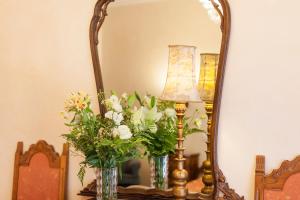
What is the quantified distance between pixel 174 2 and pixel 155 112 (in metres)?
0.61

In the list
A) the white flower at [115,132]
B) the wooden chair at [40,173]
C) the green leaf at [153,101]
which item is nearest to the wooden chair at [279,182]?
the green leaf at [153,101]

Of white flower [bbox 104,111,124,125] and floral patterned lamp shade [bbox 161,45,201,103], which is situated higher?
floral patterned lamp shade [bbox 161,45,201,103]

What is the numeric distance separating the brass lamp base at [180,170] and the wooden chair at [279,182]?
371 mm

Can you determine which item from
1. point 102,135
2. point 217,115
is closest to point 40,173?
point 102,135

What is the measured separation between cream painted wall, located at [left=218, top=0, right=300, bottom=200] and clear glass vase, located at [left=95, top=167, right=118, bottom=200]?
0.59m

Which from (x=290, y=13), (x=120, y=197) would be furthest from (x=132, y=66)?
(x=290, y=13)

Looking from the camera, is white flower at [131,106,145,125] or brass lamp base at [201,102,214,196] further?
brass lamp base at [201,102,214,196]

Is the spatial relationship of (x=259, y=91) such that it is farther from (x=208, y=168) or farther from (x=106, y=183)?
(x=106, y=183)

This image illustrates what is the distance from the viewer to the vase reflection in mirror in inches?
88.0

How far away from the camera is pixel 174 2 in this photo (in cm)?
231

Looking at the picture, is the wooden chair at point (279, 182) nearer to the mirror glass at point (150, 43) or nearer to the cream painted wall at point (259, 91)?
the cream painted wall at point (259, 91)

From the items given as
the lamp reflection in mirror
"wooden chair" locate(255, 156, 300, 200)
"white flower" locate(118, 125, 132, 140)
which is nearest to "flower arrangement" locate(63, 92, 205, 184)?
"white flower" locate(118, 125, 132, 140)

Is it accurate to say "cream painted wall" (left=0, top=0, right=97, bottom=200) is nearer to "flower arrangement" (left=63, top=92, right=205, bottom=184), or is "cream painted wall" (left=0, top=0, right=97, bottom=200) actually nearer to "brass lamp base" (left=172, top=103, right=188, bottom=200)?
"flower arrangement" (left=63, top=92, right=205, bottom=184)

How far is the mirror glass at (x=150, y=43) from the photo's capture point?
2.26 metres
